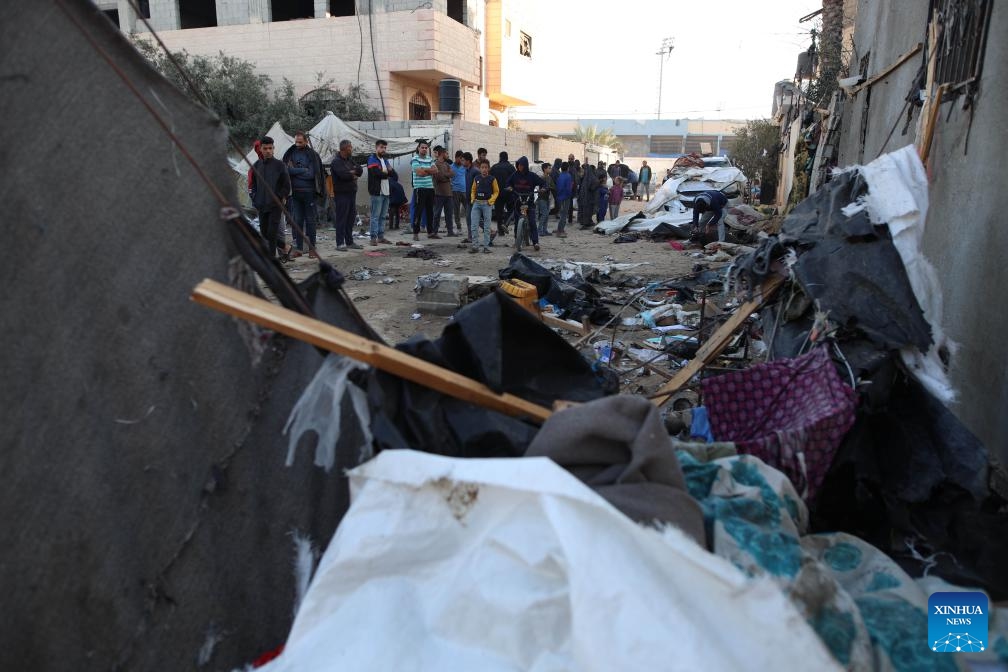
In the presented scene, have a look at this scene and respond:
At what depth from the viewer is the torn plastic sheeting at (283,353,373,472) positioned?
1787 mm

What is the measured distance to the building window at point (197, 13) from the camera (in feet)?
78.1

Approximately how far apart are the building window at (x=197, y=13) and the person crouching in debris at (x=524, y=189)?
17.9 meters

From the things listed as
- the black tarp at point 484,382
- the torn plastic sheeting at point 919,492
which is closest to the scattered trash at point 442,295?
the black tarp at point 484,382

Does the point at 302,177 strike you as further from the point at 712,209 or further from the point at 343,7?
the point at 343,7

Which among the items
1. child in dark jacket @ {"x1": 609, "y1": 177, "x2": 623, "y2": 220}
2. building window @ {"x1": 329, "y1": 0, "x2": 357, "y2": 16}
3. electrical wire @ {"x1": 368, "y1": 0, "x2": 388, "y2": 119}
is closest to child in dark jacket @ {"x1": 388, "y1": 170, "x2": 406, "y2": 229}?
child in dark jacket @ {"x1": 609, "y1": 177, "x2": 623, "y2": 220}

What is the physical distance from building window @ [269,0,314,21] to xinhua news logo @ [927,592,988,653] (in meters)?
27.3

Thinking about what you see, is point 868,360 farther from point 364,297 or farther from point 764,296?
point 364,297

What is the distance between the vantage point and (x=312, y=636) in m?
1.37

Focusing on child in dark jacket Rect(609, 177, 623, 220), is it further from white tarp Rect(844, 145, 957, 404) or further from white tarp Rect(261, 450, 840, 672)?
white tarp Rect(261, 450, 840, 672)

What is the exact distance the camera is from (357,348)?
5.30 feet

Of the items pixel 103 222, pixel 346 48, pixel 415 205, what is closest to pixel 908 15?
pixel 103 222

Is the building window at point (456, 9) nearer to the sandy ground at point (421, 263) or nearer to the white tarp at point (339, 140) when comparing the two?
the white tarp at point (339, 140)

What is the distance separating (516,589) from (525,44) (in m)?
30.7

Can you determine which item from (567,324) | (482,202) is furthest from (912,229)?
(482,202)
